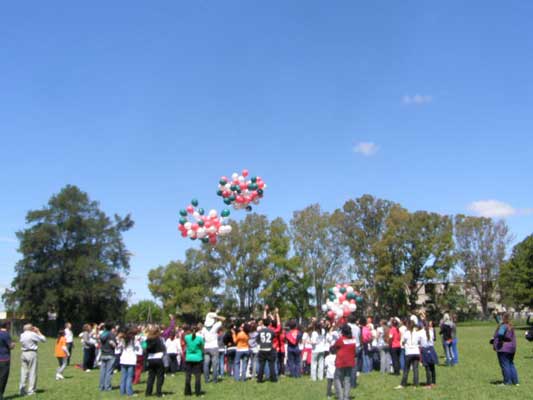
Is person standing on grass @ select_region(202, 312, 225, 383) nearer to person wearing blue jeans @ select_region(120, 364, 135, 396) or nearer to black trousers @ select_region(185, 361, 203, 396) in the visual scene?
black trousers @ select_region(185, 361, 203, 396)

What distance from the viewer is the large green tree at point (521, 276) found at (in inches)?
1661

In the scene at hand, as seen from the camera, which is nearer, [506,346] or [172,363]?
[506,346]

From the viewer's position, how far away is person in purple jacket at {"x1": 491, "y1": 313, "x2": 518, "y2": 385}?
35.5ft

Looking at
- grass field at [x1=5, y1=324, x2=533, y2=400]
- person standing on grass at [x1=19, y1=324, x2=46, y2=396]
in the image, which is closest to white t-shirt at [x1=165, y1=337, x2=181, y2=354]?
grass field at [x1=5, y1=324, x2=533, y2=400]

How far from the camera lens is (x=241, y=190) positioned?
48.2ft

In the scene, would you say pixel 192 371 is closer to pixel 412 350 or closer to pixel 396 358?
pixel 412 350

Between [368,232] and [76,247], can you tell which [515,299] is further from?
[76,247]

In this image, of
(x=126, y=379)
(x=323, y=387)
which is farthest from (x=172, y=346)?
(x=323, y=387)

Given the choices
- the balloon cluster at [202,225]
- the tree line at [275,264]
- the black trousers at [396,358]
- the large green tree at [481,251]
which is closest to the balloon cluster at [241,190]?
the balloon cluster at [202,225]

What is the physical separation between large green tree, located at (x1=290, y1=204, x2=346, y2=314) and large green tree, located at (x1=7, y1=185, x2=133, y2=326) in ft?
62.9

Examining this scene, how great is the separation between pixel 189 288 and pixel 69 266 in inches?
469

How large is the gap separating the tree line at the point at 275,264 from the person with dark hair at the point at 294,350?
105ft

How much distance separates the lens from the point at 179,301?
5050 cm

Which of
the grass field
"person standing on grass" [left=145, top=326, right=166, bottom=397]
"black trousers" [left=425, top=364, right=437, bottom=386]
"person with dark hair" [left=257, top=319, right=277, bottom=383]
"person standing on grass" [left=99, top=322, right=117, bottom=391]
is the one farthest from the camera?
"person with dark hair" [left=257, top=319, right=277, bottom=383]
